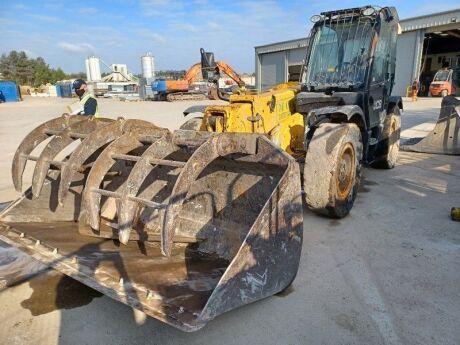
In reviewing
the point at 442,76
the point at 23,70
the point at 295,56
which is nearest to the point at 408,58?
the point at 442,76

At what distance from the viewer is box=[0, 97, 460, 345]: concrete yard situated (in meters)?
2.56

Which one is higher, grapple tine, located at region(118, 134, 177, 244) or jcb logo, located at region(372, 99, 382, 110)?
jcb logo, located at region(372, 99, 382, 110)

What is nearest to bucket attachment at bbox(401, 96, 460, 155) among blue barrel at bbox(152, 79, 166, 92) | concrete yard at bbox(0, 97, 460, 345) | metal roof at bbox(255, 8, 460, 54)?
concrete yard at bbox(0, 97, 460, 345)

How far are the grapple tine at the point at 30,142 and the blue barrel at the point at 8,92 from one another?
3870 centimetres

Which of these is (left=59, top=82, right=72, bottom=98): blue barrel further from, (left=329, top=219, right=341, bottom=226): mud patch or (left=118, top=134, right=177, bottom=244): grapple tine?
(left=118, top=134, right=177, bottom=244): grapple tine

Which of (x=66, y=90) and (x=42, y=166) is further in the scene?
(x=66, y=90)

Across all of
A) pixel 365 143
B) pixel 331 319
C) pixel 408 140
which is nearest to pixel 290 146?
pixel 365 143

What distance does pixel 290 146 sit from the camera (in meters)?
4.93

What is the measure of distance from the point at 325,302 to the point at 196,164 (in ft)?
4.75

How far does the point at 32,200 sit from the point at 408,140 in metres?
8.89

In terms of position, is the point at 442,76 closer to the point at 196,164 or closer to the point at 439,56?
the point at 439,56

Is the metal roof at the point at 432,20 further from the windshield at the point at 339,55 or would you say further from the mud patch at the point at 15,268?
the mud patch at the point at 15,268

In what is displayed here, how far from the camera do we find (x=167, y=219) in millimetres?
2463

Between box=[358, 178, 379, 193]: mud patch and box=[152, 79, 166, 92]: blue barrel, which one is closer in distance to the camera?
box=[358, 178, 379, 193]: mud patch
